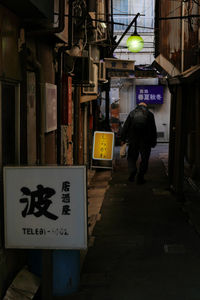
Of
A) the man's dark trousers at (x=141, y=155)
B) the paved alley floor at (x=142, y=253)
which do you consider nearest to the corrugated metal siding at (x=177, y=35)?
the man's dark trousers at (x=141, y=155)

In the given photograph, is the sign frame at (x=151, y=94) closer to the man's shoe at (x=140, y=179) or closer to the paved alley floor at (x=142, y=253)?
the man's shoe at (x=140, y=179)

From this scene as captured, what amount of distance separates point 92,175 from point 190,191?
4914 mm

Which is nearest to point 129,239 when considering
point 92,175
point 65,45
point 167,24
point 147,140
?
point 65,45

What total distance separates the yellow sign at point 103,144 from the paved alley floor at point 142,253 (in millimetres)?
4700

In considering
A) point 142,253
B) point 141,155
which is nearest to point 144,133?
point 141,155

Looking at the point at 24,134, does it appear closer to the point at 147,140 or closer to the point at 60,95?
the point at 60,95

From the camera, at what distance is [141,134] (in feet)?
58.3

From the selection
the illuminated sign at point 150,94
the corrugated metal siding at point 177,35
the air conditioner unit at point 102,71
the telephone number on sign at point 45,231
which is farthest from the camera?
the illuminated sign at point 150,94

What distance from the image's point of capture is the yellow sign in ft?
65.8

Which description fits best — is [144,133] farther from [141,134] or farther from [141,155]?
[141,155]

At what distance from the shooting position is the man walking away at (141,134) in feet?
57.7

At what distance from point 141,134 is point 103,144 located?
270 cm

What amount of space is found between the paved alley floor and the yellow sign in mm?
4700

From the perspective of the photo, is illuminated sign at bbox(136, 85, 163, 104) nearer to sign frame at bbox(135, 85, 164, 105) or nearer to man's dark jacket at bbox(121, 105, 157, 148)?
sign frame at bbox(135, 85, 164, 105)
